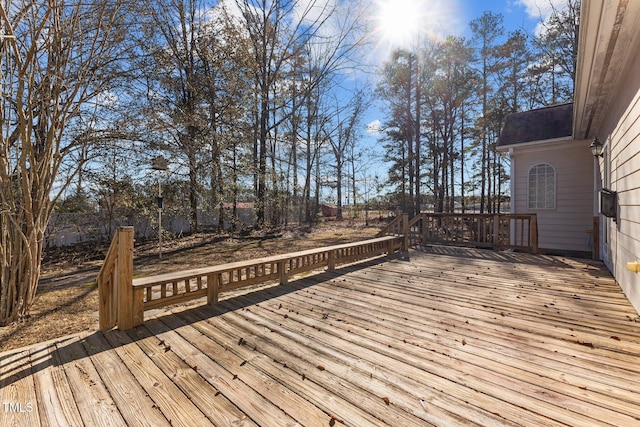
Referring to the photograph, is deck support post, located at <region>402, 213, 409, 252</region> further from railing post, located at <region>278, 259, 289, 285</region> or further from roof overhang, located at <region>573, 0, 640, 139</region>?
roof overhang, located at <region>573, 0, 640, 139</region>

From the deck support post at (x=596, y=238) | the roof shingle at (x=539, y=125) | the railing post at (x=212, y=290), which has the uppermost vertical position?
the roof shingle at (x=539, y=125)

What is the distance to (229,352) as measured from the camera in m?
2.17

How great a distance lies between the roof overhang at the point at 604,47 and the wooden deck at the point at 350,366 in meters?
2.62

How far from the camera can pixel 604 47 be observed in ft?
9.08

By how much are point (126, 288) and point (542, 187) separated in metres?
8.89

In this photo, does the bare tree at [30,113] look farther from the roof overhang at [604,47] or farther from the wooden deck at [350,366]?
the roof overhang at [604,47]

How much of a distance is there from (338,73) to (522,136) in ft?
27.4

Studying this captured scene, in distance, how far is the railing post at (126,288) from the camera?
248cm

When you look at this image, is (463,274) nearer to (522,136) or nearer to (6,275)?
(522,136)

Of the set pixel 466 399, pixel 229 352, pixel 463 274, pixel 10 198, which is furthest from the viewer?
pixel 463 274

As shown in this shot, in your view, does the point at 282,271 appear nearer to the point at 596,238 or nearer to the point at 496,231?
the point at 496,231

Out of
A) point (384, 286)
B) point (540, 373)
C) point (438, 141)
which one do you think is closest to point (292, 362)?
point (540, 373)

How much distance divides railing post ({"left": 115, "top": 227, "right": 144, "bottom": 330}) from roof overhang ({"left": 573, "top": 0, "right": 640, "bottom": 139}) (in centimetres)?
438

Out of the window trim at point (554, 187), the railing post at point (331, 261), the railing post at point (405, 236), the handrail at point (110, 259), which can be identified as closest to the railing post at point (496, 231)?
the window trim at point (554, 187)
